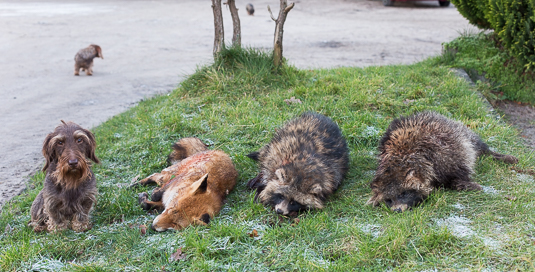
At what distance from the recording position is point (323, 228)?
4.29 metres

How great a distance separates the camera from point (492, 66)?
29.7ft

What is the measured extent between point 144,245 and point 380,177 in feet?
8.01

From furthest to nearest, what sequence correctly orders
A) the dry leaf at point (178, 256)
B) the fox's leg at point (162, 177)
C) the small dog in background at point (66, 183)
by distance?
the fox's leg at point (162, 177) → the small dog in background at point (66, 183) → the dry leaf at point (178, 256)

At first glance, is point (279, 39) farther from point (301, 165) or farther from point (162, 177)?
point (301, 165)

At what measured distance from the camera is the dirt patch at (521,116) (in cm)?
728

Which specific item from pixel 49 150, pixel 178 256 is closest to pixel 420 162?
pixel 178 256

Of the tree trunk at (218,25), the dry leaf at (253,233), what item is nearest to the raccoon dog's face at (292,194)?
the dry leaf at (253,233)

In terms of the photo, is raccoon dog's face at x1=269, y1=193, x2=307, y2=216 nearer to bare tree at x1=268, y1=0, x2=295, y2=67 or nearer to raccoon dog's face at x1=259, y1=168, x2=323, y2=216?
raccoon dog's face at x1=259, y1=168, x2=323, y2=216

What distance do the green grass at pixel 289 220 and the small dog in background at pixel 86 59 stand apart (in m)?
4.20

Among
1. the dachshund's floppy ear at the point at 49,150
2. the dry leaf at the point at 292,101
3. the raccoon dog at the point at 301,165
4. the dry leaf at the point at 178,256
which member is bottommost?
the dry leaf at the point at 178,256

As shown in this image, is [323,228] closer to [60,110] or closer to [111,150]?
[111,150]

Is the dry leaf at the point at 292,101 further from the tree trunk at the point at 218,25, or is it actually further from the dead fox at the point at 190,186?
the dead fox at the point at 190,186

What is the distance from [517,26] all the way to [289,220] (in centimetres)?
650

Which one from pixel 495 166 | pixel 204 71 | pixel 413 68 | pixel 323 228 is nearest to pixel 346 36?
pixel 413 68
